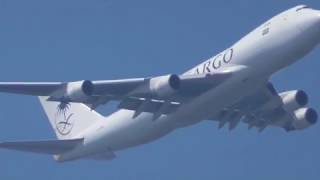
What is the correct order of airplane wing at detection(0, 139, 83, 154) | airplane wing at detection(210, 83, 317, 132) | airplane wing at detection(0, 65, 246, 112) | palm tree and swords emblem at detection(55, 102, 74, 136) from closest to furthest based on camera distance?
airplane wing at detection(0, 65, 246, 112) < airplane wing at detection(0, 139, 83, 154) < airplane wing at detection(210, 83, 317, 132) < palm tree and swords emblem at detection(55, 102, 74, 136)

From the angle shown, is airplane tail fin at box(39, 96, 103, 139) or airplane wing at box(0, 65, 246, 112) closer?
airplane wing at box(0, 65, 246, 112)

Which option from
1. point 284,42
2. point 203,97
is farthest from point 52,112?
point 284,42

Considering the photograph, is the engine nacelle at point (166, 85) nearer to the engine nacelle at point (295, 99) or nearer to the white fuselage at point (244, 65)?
the white fuselage at point (244, 65)

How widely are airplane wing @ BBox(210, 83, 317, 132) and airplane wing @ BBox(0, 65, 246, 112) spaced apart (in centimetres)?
371

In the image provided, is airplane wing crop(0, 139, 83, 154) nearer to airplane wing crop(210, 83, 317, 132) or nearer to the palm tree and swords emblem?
the palm tree and swords emblem

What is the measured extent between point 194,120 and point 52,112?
50.5ft

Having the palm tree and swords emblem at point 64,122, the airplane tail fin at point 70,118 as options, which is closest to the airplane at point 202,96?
the airplane tail fin at point 70,118

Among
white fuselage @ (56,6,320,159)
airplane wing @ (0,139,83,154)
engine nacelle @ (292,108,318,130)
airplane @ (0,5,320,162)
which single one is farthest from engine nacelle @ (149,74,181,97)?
engine nacelle @ (292,108,318,130)

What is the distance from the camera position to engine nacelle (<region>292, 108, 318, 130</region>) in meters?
46.0

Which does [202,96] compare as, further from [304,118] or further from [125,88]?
[304,118]

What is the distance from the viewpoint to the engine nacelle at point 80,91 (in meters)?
38.3

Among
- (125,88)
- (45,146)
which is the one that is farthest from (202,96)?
(45,146)

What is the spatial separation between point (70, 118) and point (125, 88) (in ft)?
43.5

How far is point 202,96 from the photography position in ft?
133
